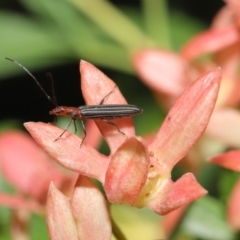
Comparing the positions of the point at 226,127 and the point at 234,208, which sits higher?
the point at 226,127

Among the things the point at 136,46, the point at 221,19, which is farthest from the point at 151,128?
the point at 221,19

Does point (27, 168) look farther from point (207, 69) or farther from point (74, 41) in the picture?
point (74, 41)

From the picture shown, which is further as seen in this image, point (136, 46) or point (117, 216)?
point (136, 46)

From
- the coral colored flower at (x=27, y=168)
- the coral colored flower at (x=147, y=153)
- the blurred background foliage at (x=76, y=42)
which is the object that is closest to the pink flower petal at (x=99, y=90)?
the coral colored flower at (x=147, y=153)

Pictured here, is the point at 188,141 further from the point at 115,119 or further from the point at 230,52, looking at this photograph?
the point at 230,52

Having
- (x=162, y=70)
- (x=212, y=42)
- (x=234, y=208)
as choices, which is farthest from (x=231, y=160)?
(x=162, y=70)

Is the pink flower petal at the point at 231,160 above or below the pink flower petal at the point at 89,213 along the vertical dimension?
above

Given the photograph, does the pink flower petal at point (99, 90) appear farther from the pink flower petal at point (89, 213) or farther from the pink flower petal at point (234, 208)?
the pink flower petal at point (234, 208)
